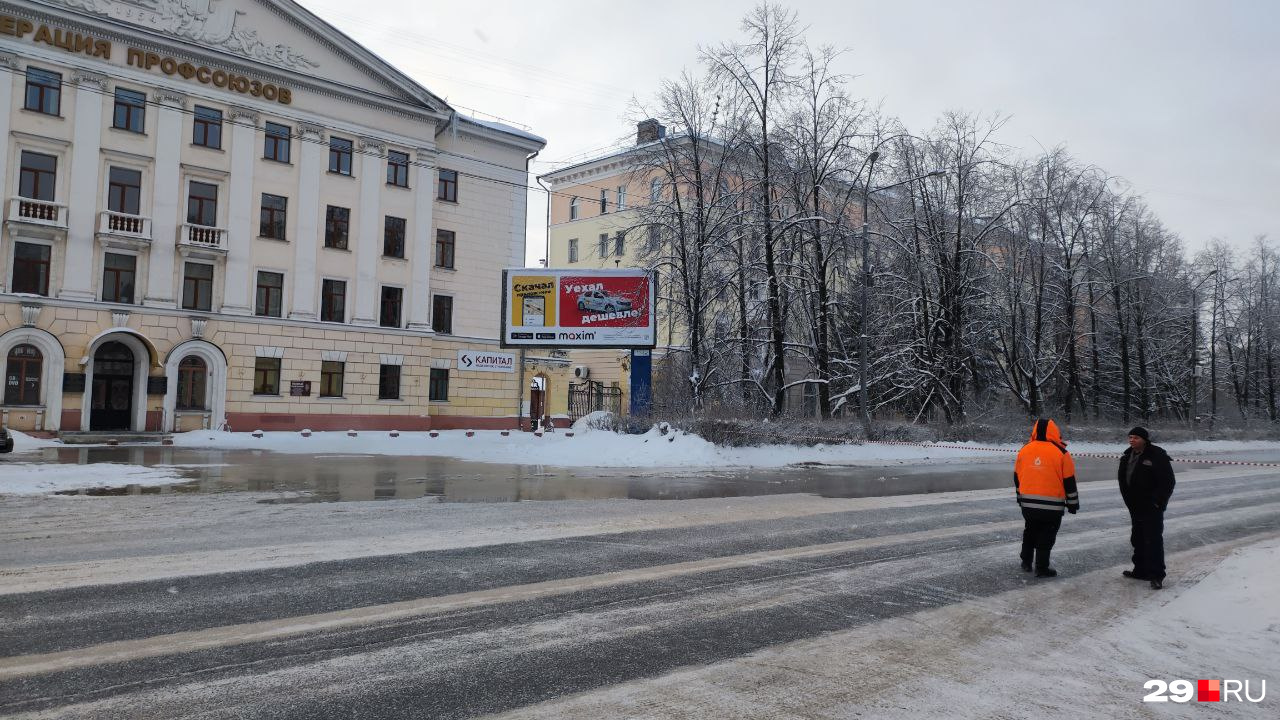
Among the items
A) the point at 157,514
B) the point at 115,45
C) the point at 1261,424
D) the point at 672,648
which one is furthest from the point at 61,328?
the point at 1261,424

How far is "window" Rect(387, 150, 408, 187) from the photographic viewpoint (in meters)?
36.1

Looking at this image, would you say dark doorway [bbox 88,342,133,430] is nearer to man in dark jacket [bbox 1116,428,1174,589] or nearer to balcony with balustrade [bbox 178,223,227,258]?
balcony with balustrade [bbox 178,223,227,258]

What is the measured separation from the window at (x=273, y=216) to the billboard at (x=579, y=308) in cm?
1169

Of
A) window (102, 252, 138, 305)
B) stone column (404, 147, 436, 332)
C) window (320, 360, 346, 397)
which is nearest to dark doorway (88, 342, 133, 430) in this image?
window (102, 252, 138, 305)

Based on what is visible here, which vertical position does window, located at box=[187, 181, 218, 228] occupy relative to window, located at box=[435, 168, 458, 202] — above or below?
below

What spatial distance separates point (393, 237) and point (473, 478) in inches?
892

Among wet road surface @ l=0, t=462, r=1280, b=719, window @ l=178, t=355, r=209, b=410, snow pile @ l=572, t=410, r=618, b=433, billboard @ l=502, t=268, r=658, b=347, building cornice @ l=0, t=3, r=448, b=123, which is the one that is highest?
building cornice @ l=0, t=3, r=448, b=123

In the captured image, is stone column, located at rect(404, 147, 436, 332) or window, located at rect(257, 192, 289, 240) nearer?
window, located at rect(257, 192, 289, 240)

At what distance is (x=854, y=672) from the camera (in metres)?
4.84

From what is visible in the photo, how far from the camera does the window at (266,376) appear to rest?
32.0m

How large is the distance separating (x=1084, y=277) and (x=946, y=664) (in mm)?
51122

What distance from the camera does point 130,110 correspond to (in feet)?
97.1

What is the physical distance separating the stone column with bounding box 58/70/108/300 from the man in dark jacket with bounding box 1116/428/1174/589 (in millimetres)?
32106

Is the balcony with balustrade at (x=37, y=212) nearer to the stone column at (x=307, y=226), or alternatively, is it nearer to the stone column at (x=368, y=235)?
the stone column at (x=307, y=226)
